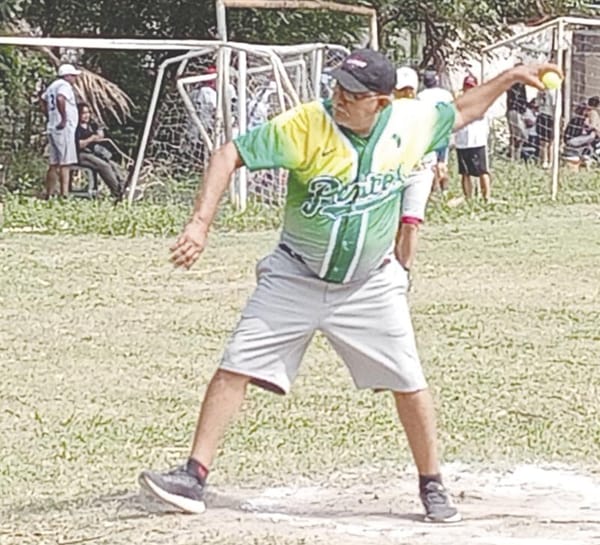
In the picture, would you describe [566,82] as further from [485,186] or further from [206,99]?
[206,99]

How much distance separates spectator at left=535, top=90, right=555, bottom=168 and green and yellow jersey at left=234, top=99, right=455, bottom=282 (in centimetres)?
1972

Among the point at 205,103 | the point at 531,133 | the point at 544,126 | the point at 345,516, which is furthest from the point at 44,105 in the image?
the point at 345,516

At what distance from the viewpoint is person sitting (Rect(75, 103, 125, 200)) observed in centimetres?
2047

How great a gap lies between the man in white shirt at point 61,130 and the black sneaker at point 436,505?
14.2 metres

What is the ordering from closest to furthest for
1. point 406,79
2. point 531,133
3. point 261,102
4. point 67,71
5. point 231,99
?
point 406,79, point 231,99, point 261,102, point 67,71, point 531,133

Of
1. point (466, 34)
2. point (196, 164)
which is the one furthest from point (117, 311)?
point (466, 34)

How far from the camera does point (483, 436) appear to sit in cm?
774

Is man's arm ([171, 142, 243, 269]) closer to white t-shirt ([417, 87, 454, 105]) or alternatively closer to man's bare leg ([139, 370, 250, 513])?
man's bare leg ([139, 370, 250, 513])

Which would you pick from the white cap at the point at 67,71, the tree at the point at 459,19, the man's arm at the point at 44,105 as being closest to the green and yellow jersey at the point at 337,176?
the white cap at the point at 67,71

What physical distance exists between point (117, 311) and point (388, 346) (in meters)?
5.88

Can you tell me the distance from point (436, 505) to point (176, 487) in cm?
98

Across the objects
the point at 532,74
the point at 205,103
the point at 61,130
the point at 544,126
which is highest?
the point at 532,74

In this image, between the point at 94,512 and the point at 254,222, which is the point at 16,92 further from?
the point at 94,512

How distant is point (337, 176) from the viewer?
5.91 meters
